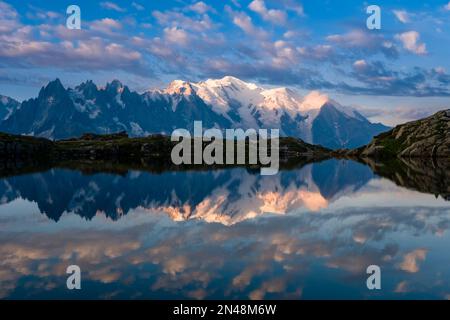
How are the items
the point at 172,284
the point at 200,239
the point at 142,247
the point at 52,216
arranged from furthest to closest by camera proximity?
the point at 52,216 < the point at 200,239 < the point at 142,247 < the point at 172,284

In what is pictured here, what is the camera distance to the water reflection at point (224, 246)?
32.8m

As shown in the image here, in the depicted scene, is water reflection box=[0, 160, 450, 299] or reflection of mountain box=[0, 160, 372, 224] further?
reflection of mountain box=[0, 160, 372, 224]

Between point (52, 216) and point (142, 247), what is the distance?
93.2ft

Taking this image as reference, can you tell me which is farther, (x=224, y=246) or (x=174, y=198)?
(x=174, y=198)

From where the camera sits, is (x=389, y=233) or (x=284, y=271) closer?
(x=284, y=271)

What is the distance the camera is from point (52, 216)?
68.7 metres

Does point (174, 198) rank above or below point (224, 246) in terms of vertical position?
above

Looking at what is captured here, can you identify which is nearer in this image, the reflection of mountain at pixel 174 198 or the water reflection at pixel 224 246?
the water reflection at pixel 224 246

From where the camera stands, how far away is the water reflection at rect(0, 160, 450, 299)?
32750mm

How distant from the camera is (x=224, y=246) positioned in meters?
46.6

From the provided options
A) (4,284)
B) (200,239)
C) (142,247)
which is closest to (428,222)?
(200,239)
